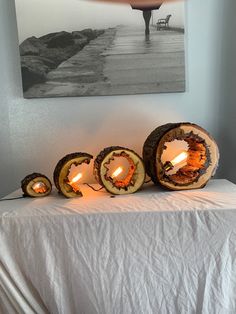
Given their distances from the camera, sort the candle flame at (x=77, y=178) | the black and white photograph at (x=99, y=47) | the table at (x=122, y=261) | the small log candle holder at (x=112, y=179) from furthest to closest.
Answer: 1. the black and white photograph at (x=99, y=47)
2. the candle flame at (x=77, y=178)
3. the small log candle holder at (x=112, y=179)
4. the table at (x=122, y=261)

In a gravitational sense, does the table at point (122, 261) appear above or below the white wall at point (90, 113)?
below

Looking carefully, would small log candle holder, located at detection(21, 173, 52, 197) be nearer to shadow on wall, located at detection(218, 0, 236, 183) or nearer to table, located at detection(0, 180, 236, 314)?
table, located at detection(0, 180, 236, 314)

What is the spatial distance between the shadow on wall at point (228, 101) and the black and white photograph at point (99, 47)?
0.18 meters

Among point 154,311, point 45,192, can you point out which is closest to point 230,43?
point 45,192

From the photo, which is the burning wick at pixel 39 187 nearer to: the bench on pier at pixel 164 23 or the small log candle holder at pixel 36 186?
the small log candle holder at pixel 36 186

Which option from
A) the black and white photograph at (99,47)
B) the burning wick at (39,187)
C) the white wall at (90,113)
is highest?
the black and white photograph at (99,47)

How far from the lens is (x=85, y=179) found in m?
1.29

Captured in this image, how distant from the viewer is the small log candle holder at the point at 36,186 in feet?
3.56

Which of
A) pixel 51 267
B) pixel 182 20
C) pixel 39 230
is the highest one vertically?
pixel 182 20

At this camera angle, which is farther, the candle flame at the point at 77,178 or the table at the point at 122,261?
the candle flame at the point at 77,178

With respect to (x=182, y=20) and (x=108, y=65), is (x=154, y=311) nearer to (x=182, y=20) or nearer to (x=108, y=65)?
(x=108, y=65)

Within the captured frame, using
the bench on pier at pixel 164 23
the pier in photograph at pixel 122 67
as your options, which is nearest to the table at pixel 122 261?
the pier in photograph at pixel 122 67

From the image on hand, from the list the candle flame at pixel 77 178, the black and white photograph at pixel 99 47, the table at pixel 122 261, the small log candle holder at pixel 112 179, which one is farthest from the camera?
the black and white photograph at pixel 99 47

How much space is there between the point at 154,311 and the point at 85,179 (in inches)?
Result: 23.1
